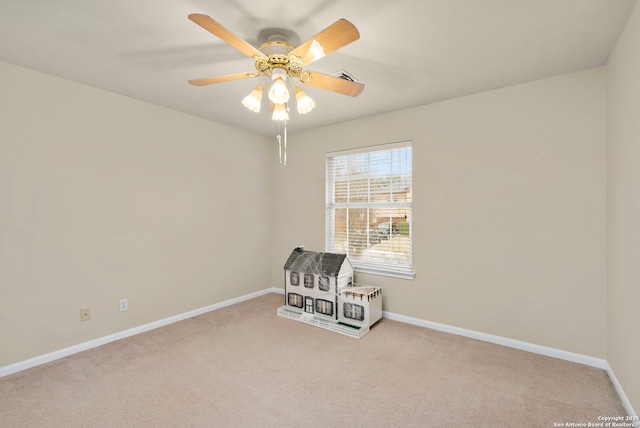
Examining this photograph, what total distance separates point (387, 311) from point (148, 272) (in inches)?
106

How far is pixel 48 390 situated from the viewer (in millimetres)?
2141

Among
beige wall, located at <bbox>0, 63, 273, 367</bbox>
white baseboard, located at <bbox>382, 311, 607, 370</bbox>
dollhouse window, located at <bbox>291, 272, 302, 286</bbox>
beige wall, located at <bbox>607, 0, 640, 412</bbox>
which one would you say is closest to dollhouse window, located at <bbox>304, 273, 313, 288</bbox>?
dollhouse window, located at <bbox>291, 272, 302, 286</bbox>

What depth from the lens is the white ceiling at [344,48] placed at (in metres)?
1.72

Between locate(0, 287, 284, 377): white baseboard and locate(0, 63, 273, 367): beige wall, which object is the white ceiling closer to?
locate(0, 63, 273, 367): beige wall

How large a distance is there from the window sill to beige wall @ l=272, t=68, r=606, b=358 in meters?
0.06

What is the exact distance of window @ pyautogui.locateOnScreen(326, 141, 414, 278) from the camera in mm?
3492

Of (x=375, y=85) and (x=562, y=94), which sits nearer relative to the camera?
(x=562, y=94)

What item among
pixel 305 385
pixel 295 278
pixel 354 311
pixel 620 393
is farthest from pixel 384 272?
pixel 620 393

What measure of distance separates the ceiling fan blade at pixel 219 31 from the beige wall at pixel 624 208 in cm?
215

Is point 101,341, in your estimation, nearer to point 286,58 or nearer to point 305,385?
point 305,385

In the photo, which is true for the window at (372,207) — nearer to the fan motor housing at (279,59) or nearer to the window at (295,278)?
the window at (295,278)

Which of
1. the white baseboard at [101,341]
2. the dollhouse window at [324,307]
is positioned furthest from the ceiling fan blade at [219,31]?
the white baseboard at [101,341]

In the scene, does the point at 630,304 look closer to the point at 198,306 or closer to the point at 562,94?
→ the point at 562,94

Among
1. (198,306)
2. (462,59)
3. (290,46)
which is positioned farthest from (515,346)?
(198,306)
